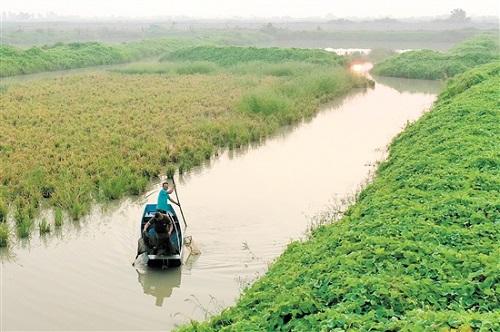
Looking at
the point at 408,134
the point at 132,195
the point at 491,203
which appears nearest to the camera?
the point at 491,203

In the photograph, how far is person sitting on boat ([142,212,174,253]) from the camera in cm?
1022

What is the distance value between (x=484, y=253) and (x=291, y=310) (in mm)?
2828

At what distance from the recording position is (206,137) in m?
20.5

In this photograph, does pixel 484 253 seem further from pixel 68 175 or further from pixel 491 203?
pixel 68 175

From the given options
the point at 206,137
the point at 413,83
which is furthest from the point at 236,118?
the point at 413,83

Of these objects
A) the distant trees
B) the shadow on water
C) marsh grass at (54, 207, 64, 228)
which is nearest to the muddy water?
marsh grass at (54, 207, 64, 228)

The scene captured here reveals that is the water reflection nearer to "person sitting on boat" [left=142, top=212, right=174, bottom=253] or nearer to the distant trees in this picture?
"person sitting on boat" [left=142, top=212, right=174, bottom=253]

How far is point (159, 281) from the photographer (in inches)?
401

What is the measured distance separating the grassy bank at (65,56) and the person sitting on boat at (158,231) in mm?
38290

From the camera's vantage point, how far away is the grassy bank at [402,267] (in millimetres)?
5781

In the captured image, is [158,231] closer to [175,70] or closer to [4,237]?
[4,237]

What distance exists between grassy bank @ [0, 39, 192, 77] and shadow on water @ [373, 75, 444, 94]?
28.7 metres

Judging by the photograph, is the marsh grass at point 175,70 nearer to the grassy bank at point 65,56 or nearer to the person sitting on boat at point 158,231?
the grassy bank at point 65,56

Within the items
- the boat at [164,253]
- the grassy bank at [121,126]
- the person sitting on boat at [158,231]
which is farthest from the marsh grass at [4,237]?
the person sitting on boat at [158,231]
